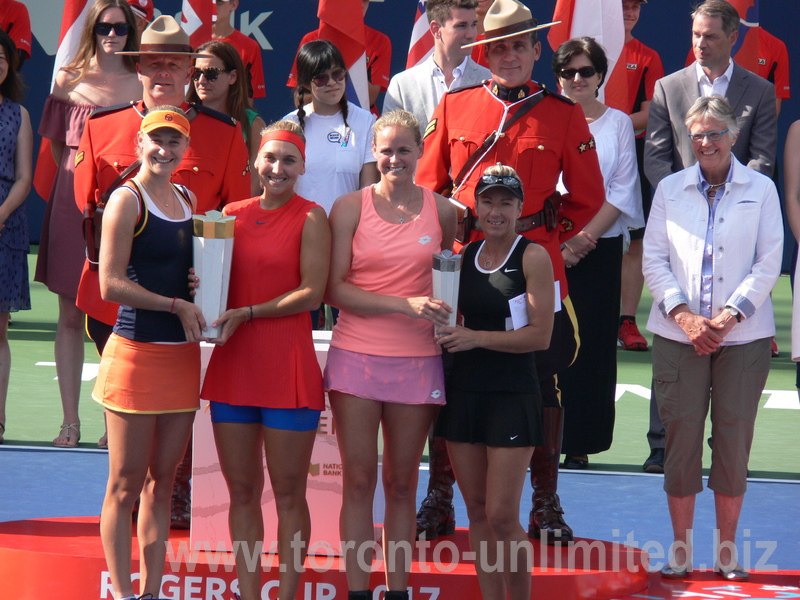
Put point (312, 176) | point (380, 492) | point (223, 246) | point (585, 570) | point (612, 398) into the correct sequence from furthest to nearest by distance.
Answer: point (612, 398)
point (312, 176)
point (380, 492)
point (585, 570)
point (223, 246)

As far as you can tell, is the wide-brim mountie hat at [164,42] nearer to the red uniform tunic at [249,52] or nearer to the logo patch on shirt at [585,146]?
the logo patch on shirt at [585,146]

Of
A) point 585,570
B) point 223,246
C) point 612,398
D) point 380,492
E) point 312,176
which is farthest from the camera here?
point 612,398

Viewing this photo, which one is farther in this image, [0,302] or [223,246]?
[0,302]

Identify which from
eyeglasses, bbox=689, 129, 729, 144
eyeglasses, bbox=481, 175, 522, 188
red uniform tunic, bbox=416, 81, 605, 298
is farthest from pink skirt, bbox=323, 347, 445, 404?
eyeglasses, bbox=689, 129, 729, 144

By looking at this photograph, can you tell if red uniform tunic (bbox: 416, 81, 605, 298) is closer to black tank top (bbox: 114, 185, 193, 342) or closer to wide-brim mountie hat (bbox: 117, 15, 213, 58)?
wide-brim mountie hat (bbox: 117, 15, 213, 58)

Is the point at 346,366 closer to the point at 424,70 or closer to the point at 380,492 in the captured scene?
the point at 380,492

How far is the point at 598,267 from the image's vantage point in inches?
Result: 233

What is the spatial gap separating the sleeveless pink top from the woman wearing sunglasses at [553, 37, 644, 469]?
1854mm

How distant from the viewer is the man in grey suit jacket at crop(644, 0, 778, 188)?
585 centimetres

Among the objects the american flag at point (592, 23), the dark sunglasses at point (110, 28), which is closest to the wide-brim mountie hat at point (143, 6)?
the dark sunglasses at point (110, 28)

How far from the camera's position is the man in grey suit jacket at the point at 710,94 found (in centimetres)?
585

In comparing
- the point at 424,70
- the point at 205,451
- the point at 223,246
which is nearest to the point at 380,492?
the point at 205,451

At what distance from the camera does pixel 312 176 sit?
5.61 metres

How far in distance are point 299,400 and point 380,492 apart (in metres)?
0.93
